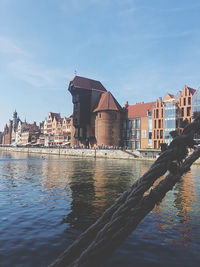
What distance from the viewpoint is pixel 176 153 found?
2016 millimetres

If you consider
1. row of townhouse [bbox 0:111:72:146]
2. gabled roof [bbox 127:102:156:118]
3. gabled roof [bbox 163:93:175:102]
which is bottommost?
row of townhouse [bbox 0:111:72:146]

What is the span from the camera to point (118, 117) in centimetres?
9006

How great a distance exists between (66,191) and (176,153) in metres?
18.8

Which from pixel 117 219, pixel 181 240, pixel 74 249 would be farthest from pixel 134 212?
pixel 181 240

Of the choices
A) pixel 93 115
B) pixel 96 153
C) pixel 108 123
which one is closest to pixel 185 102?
pixel 108 123

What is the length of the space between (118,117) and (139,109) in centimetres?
865

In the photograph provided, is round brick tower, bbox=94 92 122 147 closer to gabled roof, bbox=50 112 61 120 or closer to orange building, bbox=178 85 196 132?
orange building, bbox=178 85 196 132

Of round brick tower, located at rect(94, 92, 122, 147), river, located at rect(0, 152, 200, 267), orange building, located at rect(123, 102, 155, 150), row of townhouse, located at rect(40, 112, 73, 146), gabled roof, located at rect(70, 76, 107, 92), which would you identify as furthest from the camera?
row of townhouse, located at rect(40, 112, 73, 146)

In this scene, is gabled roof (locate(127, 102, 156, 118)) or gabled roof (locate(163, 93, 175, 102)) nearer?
gabled roof (locate(163, 93, 175, 102))

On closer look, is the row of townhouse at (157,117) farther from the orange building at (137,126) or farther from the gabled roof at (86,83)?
the gabled roof at (86,83)

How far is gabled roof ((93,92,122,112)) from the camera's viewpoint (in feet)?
290

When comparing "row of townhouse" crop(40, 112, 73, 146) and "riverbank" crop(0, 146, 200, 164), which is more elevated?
"row of townhouse" crop(40, 112, 73, 146)

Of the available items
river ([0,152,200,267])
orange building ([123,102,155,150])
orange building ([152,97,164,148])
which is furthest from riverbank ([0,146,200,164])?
river ([0,152,200,267])

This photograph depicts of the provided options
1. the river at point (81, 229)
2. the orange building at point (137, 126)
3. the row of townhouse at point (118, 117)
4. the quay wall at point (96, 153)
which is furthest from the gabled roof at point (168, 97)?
the river at point (81, 229)
